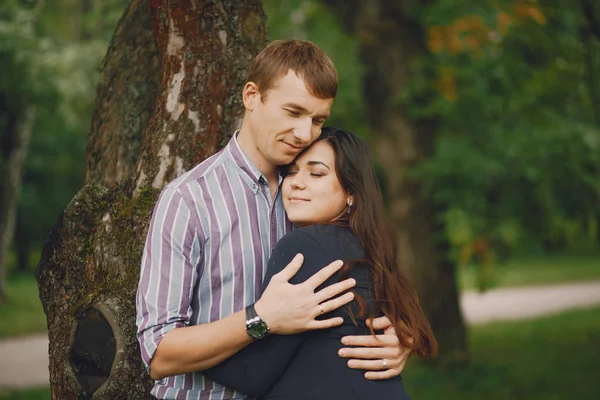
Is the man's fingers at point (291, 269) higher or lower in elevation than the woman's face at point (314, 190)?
lower

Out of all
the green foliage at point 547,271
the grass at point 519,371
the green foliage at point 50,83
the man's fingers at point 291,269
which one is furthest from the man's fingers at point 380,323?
the green foliage at point 547,271

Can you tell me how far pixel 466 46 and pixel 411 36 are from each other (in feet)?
3.27

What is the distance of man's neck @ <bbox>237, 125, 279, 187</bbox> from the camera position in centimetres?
265

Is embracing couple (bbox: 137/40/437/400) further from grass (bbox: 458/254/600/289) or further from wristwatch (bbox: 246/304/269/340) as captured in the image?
grass (bbox: 458/254/600/289)

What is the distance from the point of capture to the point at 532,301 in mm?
16797

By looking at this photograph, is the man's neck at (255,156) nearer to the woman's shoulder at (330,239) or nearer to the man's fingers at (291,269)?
the woman's shoulder at (330,239)

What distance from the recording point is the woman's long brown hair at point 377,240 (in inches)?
98.3

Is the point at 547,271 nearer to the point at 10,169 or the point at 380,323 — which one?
the point at 10,169

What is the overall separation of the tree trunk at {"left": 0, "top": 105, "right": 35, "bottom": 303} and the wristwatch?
46.0 ft

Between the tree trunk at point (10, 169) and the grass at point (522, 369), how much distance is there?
9525 mm

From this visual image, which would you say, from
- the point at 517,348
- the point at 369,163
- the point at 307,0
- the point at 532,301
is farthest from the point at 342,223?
the point at 532,301

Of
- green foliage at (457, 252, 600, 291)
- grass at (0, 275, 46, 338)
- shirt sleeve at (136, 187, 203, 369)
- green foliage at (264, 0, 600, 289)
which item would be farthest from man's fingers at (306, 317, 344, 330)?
green foliage at (457, 252, 600, 291)

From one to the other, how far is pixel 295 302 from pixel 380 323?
345 mm

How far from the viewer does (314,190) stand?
2623 millimetres
